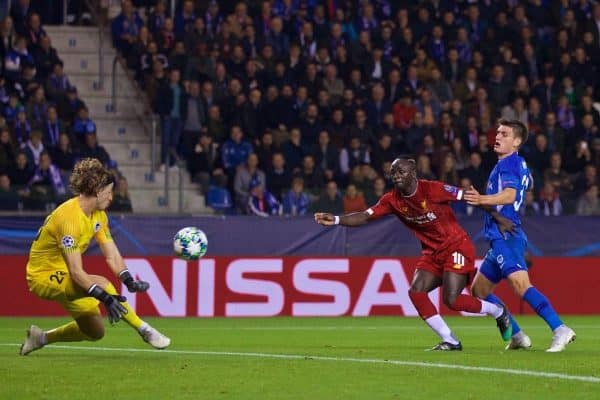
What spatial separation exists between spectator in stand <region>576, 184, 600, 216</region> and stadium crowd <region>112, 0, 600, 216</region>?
0.02 m

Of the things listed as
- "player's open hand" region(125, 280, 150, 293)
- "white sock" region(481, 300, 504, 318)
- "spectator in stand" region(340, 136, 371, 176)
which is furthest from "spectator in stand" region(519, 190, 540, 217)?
"player's open hand" region(125, 280, 150, 293)

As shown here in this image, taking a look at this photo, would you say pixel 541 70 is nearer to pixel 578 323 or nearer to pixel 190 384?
pixel 578 323

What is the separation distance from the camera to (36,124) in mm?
23062

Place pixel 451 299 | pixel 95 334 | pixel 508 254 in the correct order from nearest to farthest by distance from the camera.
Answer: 1. pixel 95 334
2. pixel 508 254
3. pixel 451 299

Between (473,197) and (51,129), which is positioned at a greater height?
(473,197)

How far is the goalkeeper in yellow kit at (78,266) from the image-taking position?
11703 mm

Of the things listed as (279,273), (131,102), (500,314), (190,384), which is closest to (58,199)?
(279,273)

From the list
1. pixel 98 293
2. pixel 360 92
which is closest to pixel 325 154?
pixel 360 92

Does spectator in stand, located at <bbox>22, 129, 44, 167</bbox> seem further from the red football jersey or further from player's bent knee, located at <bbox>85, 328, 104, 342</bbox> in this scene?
player's bent knee, located at <bbox>85, 328, 104, 342</bbox>

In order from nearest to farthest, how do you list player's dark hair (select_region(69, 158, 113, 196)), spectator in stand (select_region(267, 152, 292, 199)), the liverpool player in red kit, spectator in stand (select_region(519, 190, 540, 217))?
player's dark hair (select_region(69, 158, 113, 196)), the liverpool player in red kit, spectator in stand (select_region(519, 190, 540, 217)), spectator in stand (select_region(267, 152, 292, 199))

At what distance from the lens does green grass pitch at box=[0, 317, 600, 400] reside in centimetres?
938

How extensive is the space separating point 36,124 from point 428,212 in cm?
1142

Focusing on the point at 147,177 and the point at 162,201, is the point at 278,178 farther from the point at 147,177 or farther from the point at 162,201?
the point at 147,177

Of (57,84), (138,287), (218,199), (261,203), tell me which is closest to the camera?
(138,287)
